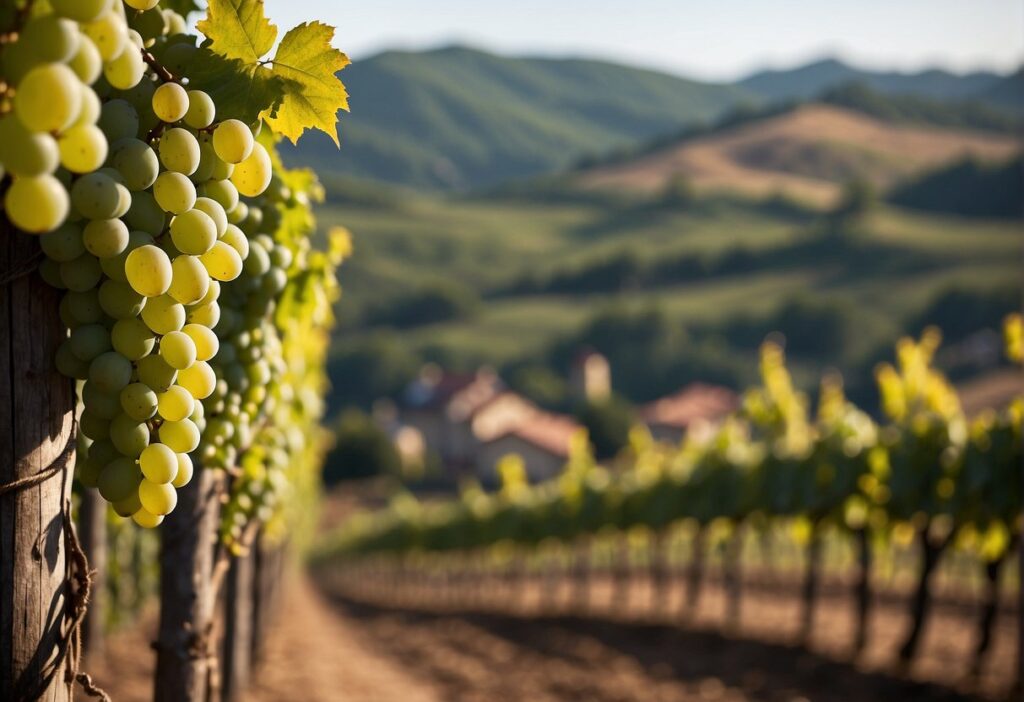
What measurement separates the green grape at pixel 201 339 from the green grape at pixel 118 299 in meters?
0.13

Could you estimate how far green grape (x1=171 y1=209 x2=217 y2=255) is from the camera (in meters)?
1.75

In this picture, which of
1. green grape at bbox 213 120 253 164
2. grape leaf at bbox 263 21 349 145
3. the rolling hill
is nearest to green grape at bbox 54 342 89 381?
green grape at bbox 213 120 253 164

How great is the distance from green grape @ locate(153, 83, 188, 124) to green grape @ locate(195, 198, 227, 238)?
161mm

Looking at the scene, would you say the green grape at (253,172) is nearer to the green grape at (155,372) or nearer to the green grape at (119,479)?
the green grape at (155,372)

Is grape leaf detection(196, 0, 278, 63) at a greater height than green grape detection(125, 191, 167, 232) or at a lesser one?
greater

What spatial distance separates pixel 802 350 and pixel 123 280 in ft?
306

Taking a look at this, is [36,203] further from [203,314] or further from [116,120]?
[203,314]

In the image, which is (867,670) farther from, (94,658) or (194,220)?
(194,220)

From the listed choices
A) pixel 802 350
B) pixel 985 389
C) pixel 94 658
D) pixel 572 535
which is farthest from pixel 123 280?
pixel 802 350

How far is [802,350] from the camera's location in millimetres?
90875

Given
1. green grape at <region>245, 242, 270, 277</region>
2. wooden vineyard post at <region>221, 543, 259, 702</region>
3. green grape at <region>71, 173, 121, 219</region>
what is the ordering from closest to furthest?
green grape at <region>71, 173, 121, 219</region> → green grape at <region>245, 242, 270, 277</region> → wooden vineyard post at <region>221, 543, 259, 702</region>

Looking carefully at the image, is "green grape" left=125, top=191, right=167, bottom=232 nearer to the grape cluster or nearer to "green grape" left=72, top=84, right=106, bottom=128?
the grape cluster

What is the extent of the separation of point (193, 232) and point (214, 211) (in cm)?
11

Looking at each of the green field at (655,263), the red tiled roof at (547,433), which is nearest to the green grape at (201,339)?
the red tiled roof at (547,433)
